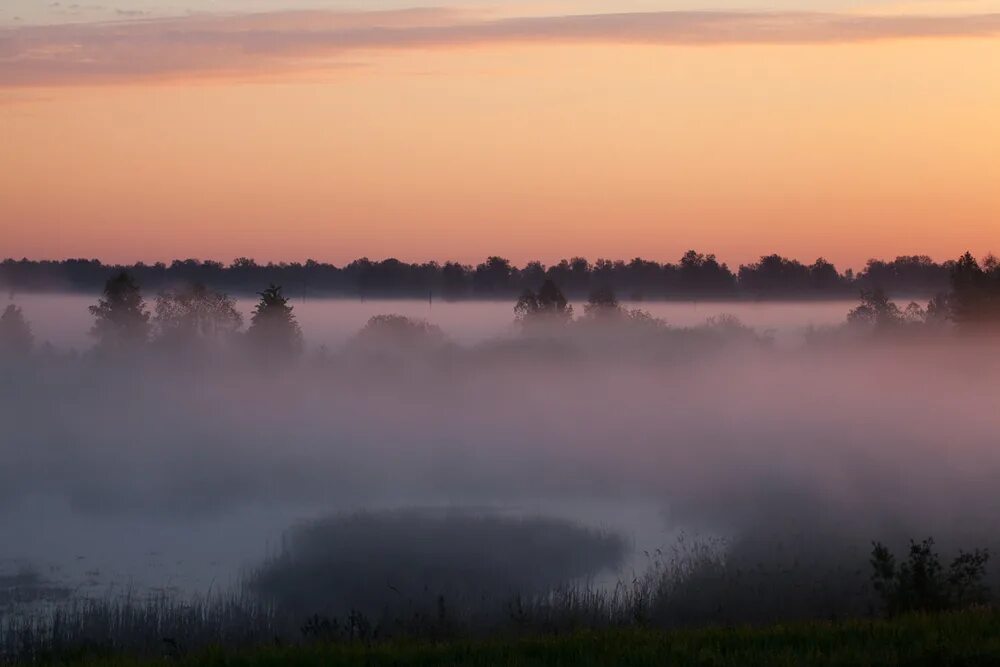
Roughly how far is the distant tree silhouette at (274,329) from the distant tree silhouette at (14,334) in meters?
40.6

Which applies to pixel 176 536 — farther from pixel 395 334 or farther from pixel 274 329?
pixel 395 334

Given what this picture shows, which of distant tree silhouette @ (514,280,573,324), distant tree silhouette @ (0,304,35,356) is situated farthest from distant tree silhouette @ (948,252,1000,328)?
distant tree silhouette @ (0,304,35,356)

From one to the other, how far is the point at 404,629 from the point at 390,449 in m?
62.0

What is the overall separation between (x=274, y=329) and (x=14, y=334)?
51280 millimetres

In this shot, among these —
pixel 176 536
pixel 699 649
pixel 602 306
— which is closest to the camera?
pixel 699 649

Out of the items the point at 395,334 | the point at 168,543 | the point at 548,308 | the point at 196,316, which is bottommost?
the point at 168,543

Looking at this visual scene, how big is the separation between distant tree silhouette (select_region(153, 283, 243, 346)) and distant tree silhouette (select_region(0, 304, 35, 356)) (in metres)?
15.3

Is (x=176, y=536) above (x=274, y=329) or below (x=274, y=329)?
below

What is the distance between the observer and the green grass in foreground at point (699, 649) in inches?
685

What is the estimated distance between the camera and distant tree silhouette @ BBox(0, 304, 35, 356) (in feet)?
506

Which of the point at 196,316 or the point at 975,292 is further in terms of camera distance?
the point at 196,316

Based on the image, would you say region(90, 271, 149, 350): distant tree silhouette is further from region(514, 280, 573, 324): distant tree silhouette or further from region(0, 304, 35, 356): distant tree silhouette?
region(514, 280, 573, 324): distant tree silhouette

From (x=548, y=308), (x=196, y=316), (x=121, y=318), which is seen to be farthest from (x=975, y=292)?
(x=196, y=316)

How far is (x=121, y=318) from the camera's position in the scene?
138 meters
